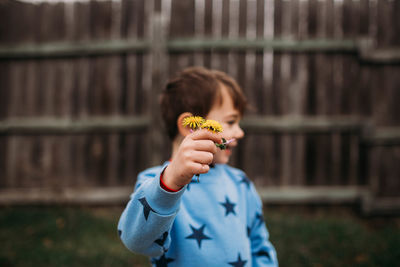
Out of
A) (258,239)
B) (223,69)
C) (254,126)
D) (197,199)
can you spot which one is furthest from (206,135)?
(223,69)

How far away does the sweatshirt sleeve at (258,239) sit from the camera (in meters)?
1.39

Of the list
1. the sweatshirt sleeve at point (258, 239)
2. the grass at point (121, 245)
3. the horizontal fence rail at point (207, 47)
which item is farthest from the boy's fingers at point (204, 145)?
the horizontal fence rail at point (207, 47)

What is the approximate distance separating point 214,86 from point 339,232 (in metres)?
2.66

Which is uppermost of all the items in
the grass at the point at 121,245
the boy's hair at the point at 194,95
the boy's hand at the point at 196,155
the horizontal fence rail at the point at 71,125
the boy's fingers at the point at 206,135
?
the boy's hair at the point at 194,95

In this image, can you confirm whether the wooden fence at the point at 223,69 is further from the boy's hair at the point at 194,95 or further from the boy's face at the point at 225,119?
the boy's face at the point at 225,119

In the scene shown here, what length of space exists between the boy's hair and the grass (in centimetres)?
189

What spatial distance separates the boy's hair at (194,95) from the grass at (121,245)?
189 centimetres

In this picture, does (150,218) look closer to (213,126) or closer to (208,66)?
(213,126)

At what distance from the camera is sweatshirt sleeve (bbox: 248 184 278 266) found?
1.39 metres

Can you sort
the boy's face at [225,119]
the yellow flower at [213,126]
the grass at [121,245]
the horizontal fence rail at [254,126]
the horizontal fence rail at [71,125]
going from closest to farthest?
the yellow flower at [213,126]
the boy's face at [225,119]
the grass at [121,245]
the horizontal fence rail at [254,126]
the horizontal fence rail at [71,125]

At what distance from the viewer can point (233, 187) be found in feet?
4.38

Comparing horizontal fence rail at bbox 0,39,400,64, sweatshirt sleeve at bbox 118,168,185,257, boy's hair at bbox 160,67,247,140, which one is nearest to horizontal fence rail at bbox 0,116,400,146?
horizontal fence rail at bbox 0,39,400,64

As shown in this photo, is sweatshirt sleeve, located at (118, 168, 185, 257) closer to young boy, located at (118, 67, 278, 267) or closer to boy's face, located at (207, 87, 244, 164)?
young boy, located at (118, 67, 278, 267)

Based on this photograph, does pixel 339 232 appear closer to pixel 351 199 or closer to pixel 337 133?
pixel 351 199
